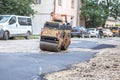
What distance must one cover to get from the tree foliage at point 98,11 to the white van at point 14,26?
31724mm

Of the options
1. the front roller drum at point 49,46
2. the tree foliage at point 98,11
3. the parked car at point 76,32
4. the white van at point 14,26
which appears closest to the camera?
the front roller drum at point 49,46

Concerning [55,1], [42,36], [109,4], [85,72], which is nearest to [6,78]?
[85,72]

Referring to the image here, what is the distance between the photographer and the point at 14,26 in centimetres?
3500

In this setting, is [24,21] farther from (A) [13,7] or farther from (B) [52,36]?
(B) [52,36]

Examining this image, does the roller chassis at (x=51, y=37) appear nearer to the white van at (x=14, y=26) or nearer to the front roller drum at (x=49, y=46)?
the front roller drum at (x=49, y=46)

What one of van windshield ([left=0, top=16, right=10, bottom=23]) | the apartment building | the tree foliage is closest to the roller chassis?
van windshield ([left=0, top=16, right=10, bottom=23])

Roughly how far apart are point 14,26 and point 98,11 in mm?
39412

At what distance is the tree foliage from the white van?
31.7 metres

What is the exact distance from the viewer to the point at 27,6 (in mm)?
43469

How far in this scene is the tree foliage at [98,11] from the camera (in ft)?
231

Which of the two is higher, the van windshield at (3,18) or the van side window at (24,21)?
the van windshield at (3,18)

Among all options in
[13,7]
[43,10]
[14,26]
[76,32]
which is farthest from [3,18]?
[43,10]

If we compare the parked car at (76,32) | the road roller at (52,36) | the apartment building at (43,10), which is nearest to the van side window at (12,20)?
the road roller at (52,36)

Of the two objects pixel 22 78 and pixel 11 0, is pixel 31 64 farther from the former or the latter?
pixel 11 0
